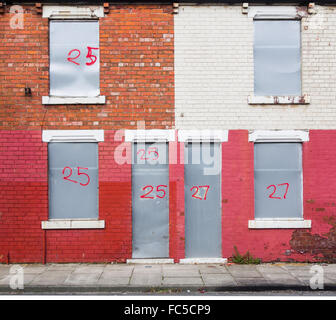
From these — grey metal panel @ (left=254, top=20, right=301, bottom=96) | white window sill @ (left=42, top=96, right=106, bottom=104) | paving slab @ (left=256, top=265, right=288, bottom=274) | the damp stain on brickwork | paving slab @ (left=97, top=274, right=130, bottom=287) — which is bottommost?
paving slab @ (left=256, top=265, right=288, bottom=274)

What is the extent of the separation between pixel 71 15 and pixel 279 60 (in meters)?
5.16

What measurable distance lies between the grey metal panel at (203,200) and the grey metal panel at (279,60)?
2.01 meters

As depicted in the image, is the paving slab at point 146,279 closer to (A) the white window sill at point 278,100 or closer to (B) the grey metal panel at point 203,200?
(B) the grey metal panel at point 203,200

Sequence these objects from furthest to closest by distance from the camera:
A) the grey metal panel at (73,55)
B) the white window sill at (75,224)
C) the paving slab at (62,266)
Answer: the grey metal panel at (73,55), the white window sill at (75,224), the paving slab at (62,266)

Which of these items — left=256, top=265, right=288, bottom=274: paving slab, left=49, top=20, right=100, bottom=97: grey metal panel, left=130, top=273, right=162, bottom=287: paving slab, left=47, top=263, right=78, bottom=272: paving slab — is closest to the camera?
Result: left=130, top=273, right=162, bottom=287: paving slab

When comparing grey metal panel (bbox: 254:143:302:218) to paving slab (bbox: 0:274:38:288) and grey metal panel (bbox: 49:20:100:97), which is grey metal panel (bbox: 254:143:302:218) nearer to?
grey metal panel (bbox: 49:20:100:97)

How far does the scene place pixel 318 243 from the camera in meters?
8.10

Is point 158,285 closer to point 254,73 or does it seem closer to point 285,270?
point 285,270

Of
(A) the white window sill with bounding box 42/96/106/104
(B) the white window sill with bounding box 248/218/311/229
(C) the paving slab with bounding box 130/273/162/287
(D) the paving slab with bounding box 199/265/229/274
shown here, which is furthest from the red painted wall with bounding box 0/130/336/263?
(C) the paving slab with bounding box 130/273/162/287

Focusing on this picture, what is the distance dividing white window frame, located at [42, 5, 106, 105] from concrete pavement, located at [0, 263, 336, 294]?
383 centimetres

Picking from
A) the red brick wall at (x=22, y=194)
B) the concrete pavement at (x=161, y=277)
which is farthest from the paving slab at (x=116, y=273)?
the red brick wall at (x=22, y=194)

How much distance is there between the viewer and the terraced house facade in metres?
8.02

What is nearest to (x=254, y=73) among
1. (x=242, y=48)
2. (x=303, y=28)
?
(x=242, y=48)

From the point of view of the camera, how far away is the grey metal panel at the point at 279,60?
8305mm
